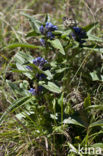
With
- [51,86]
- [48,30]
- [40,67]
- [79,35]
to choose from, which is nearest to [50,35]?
[48,30]

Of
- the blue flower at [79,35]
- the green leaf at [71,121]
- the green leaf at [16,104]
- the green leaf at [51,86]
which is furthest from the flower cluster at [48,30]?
the green leaf at [71,121]

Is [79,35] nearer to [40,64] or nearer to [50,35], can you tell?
[50,35]

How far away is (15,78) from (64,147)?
46.8 inches

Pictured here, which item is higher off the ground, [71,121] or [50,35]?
[50,35]

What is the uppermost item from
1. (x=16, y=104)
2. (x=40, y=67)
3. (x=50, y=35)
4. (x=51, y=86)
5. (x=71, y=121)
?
(x=50, y=35)

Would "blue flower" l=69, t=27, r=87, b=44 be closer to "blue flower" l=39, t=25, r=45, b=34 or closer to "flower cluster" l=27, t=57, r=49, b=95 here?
"blue flower" l=39, t=25, r=45, b=34

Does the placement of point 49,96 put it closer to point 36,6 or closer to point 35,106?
point 35,106

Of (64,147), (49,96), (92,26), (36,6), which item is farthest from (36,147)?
(36,6)

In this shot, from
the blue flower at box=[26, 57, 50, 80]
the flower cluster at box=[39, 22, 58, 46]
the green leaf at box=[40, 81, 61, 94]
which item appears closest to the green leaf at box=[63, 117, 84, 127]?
the green leaf at box=[40, 81, 61, 94]

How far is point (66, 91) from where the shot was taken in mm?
2609

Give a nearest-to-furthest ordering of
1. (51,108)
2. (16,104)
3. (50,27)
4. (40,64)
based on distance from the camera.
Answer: (16,104), (40,64), (51,108), (50,27)

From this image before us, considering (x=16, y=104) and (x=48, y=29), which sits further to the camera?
(x=48, y=29)

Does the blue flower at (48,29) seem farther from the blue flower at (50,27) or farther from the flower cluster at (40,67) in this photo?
the flower cluster at (40,67)

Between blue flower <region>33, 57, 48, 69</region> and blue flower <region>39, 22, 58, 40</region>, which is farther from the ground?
blue flower <region>39, 22, 58, 40</region>
